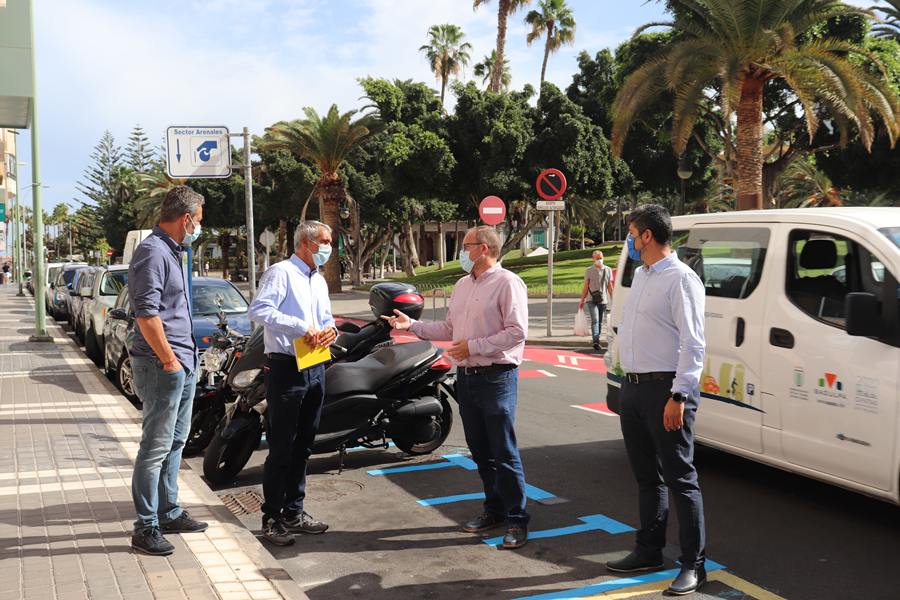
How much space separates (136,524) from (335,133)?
3038cm

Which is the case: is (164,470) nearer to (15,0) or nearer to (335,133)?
(15,0)

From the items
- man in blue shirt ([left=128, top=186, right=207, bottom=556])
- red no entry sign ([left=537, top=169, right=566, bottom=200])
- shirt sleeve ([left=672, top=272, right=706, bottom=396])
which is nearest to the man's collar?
man in blue shirt ([left=128, top=186, right=207, bottom=556])

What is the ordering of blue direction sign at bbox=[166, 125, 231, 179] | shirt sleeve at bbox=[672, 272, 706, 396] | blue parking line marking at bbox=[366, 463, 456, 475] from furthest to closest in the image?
blue direction sign at bbox=[166, 125, 231, 179] < blue parking line marking at bbox=[366, 463, 456, 475] < shirt sleeve at bbox=[672, 272, 706, 396]

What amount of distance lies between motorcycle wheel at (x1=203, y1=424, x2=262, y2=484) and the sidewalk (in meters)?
0.18

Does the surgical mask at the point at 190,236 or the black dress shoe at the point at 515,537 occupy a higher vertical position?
the surgical mask at the point at 190,236

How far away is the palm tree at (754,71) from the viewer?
53.1 feet

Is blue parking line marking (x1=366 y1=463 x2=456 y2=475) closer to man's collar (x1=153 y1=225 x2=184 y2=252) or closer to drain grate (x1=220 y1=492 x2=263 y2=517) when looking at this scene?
drain grate (x1=220 y1=492 x2=263 y2=517)

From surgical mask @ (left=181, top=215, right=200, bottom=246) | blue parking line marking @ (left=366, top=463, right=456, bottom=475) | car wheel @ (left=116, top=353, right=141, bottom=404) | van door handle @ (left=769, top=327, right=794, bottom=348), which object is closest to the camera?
surgical mask @ (left=181, top=215, right=200, bottom=246)

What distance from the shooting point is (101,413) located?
8.28 meters

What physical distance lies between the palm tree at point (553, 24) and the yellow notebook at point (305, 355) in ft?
171

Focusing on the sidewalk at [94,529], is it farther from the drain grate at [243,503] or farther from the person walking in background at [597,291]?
the person walking in background at [597,291]

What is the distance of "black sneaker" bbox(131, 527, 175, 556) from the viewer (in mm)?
4160

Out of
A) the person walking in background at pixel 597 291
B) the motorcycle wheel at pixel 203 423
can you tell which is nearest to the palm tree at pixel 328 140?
the person walking in background at pixel 597 291

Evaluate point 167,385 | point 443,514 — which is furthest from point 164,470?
point 443,514
